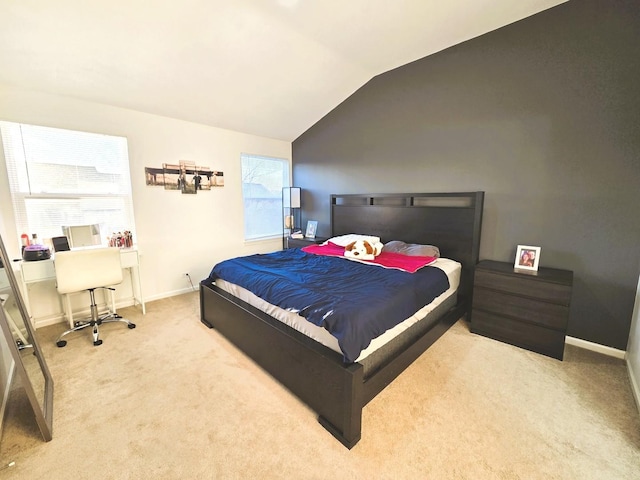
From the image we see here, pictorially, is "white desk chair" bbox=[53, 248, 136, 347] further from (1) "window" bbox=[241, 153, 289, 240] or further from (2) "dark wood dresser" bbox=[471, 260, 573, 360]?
(2) "dark wood dresser" bbox=[471, 260, 573, 360]

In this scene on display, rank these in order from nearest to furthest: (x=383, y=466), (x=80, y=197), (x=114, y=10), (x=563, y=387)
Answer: (x=383, y=466) < (x=563, y=387) < (x=114, y=10) < (x=80, y=197)

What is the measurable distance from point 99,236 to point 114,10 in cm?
218

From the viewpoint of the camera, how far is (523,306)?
94.7 inches

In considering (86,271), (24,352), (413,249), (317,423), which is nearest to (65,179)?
(86,271)

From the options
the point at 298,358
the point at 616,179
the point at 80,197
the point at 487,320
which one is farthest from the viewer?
the point at 80,197

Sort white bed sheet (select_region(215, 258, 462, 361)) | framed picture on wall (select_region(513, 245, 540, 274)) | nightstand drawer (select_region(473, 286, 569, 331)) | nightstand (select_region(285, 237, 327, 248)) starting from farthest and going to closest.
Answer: nightstand (select_region(285, 237, 327, 248)) → framed picture on wall (select_region(513, 245, 540, 274)) → nightstand drawer (select_region(473, 286, 569, 331)) → white bed sheet (select_region(215, 258, 462, 361))

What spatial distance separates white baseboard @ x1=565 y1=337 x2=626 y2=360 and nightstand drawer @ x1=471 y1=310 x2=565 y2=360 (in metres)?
0.44

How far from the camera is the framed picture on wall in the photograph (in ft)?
8.35

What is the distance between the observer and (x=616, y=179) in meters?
2.24

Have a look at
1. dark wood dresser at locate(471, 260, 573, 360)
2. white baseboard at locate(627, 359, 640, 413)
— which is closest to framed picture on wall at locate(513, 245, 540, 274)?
dark wood dresser at locate(471, 260, 573, 360)

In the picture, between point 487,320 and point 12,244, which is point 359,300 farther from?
point 12,244

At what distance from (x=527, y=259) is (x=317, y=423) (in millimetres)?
2406

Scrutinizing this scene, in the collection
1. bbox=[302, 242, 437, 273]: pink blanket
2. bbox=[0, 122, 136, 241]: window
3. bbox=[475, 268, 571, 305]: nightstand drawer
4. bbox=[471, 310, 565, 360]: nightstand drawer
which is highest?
bbox=[0, 122, 136, 241]: window

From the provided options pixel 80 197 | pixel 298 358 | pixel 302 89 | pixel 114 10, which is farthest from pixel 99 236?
A: pixel 302 89
